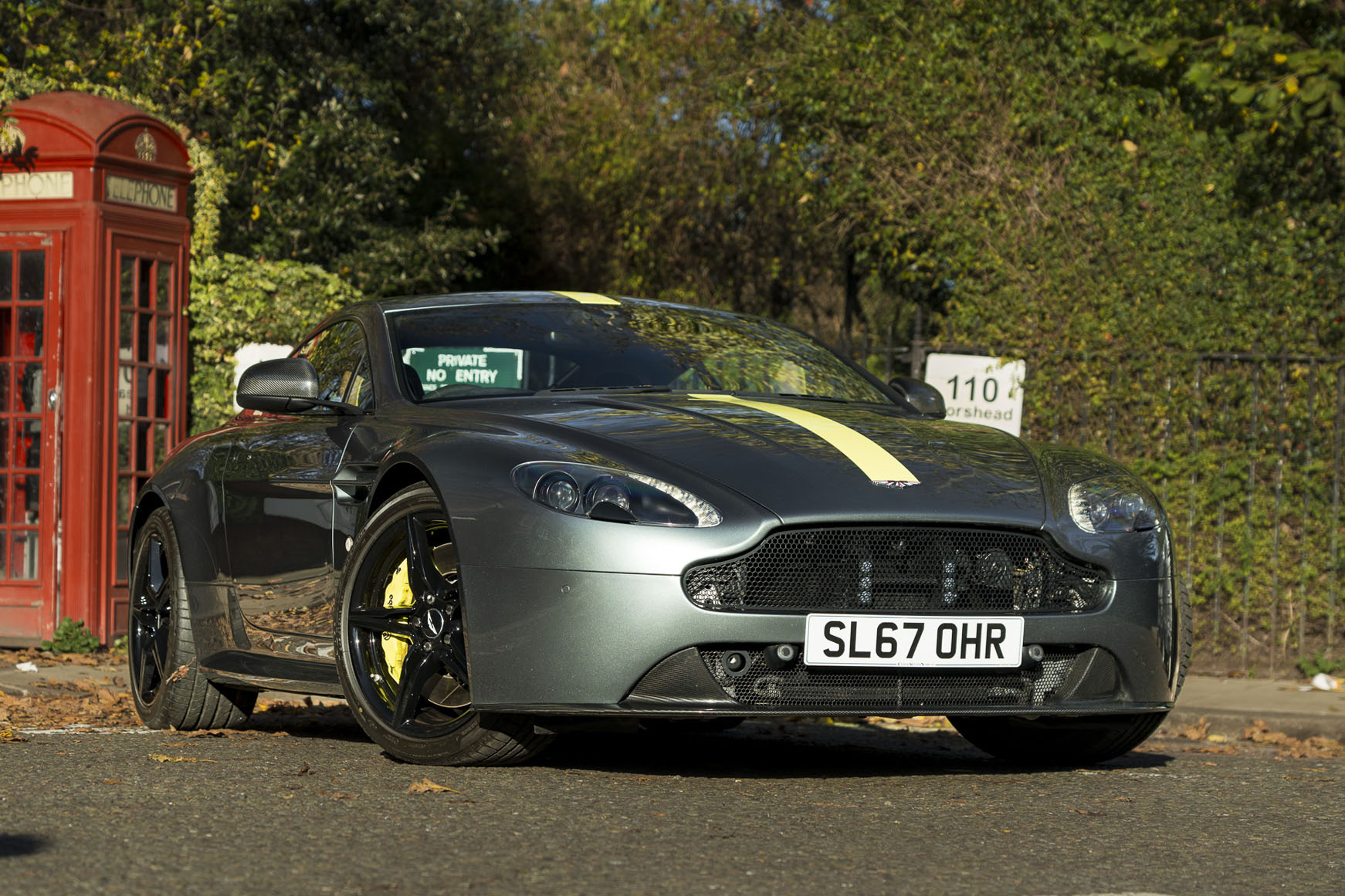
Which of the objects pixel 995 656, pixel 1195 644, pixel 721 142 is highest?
pixel 721 142

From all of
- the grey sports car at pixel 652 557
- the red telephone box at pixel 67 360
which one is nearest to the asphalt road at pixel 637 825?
the grey sports car at pixel 652 557

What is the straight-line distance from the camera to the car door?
18.0 feet

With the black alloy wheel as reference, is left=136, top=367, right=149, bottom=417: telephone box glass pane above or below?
above

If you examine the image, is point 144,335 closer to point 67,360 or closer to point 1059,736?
point 67,360

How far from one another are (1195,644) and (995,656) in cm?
682

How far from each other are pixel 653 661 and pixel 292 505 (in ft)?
5.60

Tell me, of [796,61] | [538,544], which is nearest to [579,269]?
[796,61]

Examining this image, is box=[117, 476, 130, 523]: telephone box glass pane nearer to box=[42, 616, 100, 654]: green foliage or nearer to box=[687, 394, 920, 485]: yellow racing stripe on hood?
box=[42, 616, 100, 654]: green foliage

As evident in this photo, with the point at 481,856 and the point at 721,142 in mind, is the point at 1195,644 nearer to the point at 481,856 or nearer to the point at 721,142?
the point at 481,856

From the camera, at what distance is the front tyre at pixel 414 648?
4.75 meters

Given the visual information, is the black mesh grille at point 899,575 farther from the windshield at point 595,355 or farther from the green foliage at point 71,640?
the green foliage at point 71,640

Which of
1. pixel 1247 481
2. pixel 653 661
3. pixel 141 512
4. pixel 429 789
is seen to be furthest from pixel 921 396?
pixel 1247 481

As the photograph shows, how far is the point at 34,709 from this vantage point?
7.16 metres

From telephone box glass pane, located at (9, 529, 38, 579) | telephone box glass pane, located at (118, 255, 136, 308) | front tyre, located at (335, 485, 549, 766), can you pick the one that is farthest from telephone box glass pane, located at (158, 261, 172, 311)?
front tyre, located at (335, 485, 549, 766)
